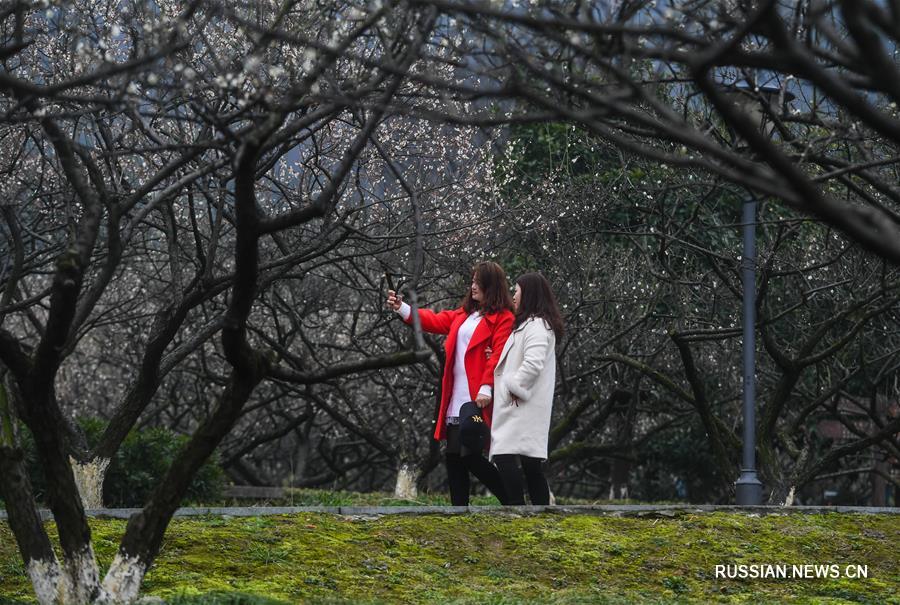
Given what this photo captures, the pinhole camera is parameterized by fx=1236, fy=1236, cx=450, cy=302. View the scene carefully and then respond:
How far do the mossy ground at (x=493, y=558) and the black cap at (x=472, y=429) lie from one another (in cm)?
80

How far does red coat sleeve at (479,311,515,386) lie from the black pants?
0.57 meters

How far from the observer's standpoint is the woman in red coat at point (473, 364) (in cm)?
898

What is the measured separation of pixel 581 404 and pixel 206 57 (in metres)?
6.42

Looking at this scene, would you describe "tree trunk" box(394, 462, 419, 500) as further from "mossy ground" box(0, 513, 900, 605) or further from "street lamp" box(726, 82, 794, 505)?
"mossy ground" box(0, 513, 900, 605)

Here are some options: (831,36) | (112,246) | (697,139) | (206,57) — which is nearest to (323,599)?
(112,246)

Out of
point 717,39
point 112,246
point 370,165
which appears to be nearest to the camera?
point 717,39

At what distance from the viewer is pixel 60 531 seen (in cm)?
555

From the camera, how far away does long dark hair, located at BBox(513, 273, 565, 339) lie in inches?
355

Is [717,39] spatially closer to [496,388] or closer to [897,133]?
[897,133]

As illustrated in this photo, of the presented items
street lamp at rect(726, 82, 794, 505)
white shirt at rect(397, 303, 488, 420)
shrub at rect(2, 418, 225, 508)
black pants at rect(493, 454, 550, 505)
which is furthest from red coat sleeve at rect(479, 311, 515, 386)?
shrub at rect(2, 418, 225, 508)

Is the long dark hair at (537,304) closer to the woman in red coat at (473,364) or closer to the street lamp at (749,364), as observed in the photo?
the woman in red coat at (473,364)

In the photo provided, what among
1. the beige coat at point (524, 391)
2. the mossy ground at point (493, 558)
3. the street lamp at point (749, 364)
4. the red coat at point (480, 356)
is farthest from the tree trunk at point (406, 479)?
the mossy ground at point (493, 558)

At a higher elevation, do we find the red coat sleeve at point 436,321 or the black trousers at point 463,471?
the red coat sleeve at point 436,321

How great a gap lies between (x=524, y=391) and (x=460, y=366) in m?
0.56
